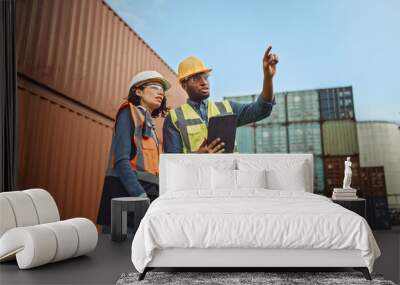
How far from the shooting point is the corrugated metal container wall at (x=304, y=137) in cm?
525

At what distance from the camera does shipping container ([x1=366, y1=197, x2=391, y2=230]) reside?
16.4 feet

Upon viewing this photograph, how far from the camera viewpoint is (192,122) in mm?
5234

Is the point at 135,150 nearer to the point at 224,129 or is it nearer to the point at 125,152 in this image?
the point at 125,152

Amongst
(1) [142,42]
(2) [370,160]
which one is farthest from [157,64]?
(2) [370,160]

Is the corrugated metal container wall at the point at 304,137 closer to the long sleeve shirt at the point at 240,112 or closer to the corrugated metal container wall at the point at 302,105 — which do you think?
the corrugated metal container wall at the point at 302,105

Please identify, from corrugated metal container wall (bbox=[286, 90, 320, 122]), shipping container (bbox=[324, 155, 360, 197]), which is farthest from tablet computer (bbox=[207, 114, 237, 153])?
shipping container (bbox=[324, 155, 360, 197])

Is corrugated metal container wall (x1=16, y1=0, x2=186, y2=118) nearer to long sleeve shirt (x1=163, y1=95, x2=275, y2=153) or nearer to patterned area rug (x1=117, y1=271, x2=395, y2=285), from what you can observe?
long sleeve shirt (x1=163, y1=95, x2=275, y2=153)

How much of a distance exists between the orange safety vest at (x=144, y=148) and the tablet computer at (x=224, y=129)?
71 cm

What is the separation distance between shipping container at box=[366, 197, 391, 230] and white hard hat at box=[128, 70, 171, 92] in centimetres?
305

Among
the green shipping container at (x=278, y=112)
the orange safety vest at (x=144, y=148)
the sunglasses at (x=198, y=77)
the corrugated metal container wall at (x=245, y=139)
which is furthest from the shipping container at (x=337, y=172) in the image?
the orange safety vest at (x=144, y=148)

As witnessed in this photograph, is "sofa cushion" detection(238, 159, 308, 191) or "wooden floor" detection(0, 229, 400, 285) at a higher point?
"sofa cushion" detection(238, 159, 308, 191)

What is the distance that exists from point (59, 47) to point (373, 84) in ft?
13.3

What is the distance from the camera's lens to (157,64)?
5398 mm

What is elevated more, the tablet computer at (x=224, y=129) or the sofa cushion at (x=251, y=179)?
the tablet computer at (x=224, y=129)
